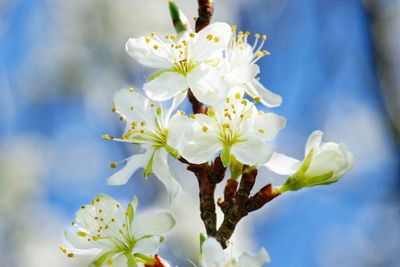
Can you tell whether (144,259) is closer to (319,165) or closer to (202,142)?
(202,142)

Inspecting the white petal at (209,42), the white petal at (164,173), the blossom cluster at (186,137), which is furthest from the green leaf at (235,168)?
the white petal at (209,42)

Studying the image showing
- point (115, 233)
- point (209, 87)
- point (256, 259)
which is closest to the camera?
point (256, 259)

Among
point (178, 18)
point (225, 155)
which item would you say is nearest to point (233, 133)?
point (225, 155)

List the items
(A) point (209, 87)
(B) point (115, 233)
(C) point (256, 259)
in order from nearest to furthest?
Result: 1. (C) point (256, 259)
2. (A) point (209, 87)
3. (B) point (115, 233)

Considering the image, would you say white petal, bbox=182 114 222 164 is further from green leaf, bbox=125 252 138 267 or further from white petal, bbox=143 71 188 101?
green leaf, bbox=125 252 138 267

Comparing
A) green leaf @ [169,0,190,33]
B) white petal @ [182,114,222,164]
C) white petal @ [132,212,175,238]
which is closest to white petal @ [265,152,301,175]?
white petal @ [182,114,222,164]
